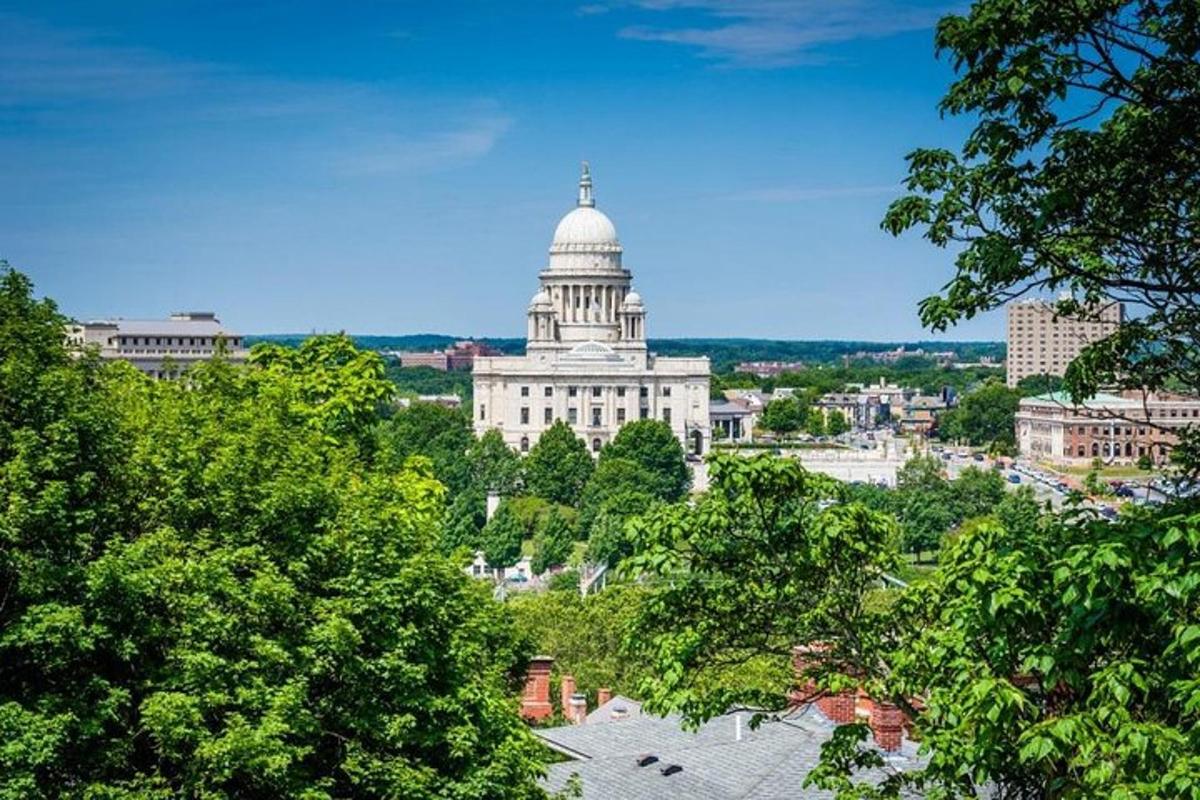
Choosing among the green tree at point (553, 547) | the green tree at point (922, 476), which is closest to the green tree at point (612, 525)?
the green tree at point (553, 547)

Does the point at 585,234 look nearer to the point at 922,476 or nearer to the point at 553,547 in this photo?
the point at 922,476

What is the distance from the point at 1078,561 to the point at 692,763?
16373 mm

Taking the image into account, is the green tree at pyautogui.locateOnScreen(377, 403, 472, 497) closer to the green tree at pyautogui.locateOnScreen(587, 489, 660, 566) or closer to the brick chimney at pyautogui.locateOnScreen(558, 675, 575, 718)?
the green tree at pyautogui.locateOnScreen(587, 489, 660, 566)

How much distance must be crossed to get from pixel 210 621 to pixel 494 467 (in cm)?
10368

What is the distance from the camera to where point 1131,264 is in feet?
51.4

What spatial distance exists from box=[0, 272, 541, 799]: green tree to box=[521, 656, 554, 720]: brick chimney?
10.1 meters

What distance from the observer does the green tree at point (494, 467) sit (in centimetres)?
12075

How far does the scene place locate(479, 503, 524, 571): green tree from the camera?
86.9 m

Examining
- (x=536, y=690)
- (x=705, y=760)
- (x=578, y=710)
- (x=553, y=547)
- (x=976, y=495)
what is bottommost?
(x=553, y=547)

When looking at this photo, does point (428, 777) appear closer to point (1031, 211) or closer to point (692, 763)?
point (692, 763)

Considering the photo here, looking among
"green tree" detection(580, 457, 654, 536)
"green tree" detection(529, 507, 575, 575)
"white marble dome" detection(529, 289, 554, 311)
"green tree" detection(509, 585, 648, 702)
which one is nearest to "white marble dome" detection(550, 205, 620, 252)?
"white marble dome" detection(529, 289, 554, 311)

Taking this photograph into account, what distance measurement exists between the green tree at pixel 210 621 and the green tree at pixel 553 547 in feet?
200

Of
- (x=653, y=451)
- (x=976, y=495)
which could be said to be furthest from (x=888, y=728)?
(x=653, y=451)

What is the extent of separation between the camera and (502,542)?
87438 millimetres
